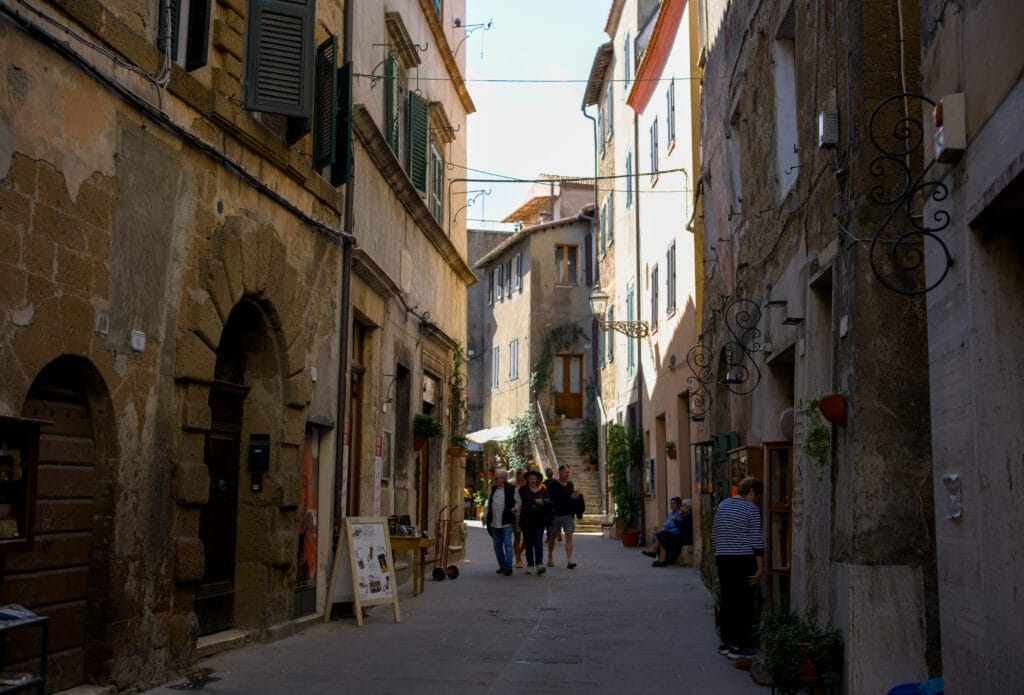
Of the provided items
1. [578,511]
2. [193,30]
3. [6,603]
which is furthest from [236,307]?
[578,511]

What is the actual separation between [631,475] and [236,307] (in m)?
18.7

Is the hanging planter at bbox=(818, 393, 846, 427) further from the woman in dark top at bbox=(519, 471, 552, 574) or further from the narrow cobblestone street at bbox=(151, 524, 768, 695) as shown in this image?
the woman in dark top at bbox=(519, 471, 552, 574)

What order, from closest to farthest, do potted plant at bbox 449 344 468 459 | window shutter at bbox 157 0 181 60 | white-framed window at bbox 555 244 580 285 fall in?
window shutter at bbox 157 0 181 60 → potted plant at bbox 449 344 468 459 → white-framed window at bbox 555 244 580 285

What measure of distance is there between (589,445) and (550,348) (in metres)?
4.75

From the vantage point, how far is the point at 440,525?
18438mm

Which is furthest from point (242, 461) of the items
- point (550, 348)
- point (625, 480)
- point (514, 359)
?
point (514, 359)

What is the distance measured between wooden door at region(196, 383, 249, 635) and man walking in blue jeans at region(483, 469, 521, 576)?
788cm

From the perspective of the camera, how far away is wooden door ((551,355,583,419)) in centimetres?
3888

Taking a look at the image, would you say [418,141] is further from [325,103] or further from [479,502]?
[479,502]

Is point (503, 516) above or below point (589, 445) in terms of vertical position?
below

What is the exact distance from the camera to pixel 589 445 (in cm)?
3522

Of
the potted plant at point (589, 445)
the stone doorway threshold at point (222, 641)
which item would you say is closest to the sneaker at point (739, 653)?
the stone doorway threshold at point (222, 641)

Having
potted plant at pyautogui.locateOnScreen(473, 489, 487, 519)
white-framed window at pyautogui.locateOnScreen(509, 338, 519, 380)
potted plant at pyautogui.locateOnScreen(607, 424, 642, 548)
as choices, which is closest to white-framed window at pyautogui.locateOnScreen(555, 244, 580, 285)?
white-framed window at pyautogui.locateOnScreen(509, 338, 519, 380)

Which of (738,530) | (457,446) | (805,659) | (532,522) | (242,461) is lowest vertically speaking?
(805,659)
